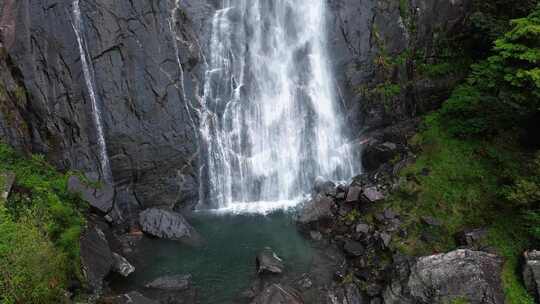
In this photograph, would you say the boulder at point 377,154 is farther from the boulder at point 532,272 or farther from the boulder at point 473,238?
the boulder at point 532,272

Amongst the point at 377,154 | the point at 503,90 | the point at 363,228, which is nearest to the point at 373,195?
the point at 363,228

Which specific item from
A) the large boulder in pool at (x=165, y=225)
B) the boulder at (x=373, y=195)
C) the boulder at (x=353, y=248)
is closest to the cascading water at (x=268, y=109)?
the large boulder in pool at (x=165, y=225)

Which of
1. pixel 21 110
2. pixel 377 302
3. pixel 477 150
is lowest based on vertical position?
pixel 377 302

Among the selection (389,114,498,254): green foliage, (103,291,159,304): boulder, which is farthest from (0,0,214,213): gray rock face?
(389,114,498,254): green foliage

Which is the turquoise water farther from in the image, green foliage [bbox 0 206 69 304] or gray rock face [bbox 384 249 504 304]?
gray rock face [bbox 384 249 504 304]

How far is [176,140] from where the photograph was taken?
18.7m

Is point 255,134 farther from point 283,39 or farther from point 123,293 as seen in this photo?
point 123,293

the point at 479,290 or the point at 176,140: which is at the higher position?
the point at 176,140

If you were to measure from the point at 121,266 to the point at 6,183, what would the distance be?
4.69 m

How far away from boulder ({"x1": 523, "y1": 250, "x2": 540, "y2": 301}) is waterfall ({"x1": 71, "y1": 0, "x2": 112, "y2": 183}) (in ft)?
53.4

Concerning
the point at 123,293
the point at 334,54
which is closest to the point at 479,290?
the point at 123,293

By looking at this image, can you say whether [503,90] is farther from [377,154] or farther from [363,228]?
[363,228]

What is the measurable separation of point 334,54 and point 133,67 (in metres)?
10.4

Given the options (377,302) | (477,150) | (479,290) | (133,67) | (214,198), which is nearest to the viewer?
(479,290)
